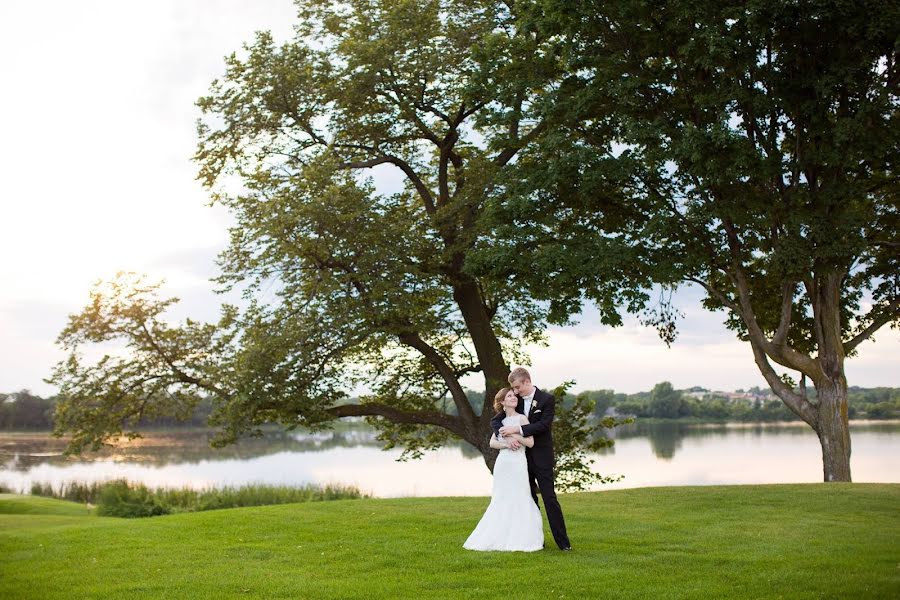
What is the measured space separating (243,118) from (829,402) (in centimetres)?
1656

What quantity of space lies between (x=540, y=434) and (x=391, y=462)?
3274 centimetres

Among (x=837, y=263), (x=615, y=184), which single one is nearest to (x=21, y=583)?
(x=615, y=184)

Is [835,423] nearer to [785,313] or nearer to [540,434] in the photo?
[785,313]

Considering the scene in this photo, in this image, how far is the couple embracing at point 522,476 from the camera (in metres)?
10.4

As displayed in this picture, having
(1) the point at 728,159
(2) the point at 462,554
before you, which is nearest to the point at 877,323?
(1) the point at 728,159

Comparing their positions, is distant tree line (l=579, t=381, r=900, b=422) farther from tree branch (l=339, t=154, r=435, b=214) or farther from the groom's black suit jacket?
the groom's black suit jacket

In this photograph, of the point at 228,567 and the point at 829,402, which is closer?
the point at 228,567

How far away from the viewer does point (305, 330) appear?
20312mm

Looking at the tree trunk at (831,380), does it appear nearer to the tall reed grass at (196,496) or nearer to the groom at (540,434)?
the groom at (540,434)

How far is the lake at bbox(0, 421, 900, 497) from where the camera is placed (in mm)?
29297

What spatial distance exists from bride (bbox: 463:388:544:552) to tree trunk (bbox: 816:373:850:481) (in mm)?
11299

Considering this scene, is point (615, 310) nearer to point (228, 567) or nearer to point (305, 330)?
point (305, 330)

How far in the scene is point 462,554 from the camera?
10.3 m

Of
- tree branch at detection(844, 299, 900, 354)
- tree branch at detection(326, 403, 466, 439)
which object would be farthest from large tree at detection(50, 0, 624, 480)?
tree branch at detection(844, 299, 900, 354)
